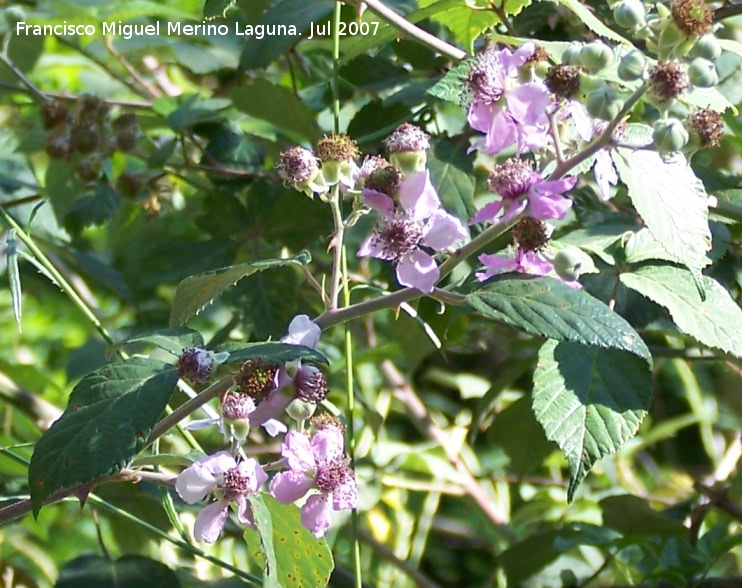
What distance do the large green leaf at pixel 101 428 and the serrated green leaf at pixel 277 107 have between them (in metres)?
0.47

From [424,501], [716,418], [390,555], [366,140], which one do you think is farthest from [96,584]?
[716,418]

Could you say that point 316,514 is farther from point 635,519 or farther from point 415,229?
point 635,519

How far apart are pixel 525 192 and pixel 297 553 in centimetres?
26

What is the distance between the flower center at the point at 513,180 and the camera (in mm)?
551

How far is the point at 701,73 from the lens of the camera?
53 centimetres

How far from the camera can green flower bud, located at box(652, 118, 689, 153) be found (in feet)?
1.68

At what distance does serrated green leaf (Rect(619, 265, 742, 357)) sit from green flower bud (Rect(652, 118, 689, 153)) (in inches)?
5.1

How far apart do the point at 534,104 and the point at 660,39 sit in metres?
0.08

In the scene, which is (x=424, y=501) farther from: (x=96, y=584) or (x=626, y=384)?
(x=626, y=384)

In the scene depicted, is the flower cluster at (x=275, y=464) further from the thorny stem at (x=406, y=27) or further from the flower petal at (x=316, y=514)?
the thorny stem at (x=406, y=27)

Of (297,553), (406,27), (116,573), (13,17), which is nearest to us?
(297,553)

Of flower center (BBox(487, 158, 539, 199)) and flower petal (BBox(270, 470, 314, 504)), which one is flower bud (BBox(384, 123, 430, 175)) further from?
flower petal (BBox(270, 470, 314, 504))

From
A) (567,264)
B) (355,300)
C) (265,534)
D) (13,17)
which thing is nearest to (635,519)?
(355,300)

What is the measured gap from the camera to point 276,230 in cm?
97
